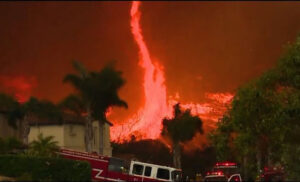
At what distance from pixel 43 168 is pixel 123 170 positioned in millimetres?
7621

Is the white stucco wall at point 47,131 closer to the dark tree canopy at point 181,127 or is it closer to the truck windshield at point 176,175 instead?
the truck windshield at point 176,175

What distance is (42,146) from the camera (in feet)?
86.1

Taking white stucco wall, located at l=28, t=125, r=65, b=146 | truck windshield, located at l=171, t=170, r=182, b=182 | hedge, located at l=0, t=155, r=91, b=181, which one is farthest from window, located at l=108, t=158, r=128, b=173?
hedge, located at l=0, t=155, r=91, b=181

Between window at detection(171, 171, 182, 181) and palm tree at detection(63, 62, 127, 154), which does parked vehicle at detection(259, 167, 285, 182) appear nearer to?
window at detection(171, 171, 182, 181)

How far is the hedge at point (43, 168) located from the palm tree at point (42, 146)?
1.34 metres

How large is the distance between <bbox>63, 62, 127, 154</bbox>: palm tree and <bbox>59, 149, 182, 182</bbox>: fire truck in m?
1.08

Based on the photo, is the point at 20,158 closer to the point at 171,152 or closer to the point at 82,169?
the point at 82,169

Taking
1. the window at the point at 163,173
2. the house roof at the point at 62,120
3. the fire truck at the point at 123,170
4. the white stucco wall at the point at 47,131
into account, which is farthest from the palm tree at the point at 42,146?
the window at the point at 163,173

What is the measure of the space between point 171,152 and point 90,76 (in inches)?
547

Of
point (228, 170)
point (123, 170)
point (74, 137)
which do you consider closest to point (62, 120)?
point (74, 137)

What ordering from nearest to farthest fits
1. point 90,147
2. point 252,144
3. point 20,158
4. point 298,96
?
point 20,158, point 90,147, point 298,96, point 252,144

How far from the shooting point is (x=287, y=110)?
3662 cm

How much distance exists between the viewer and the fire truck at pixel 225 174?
33062 mm

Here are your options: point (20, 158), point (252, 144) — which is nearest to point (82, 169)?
point (20, 158)
